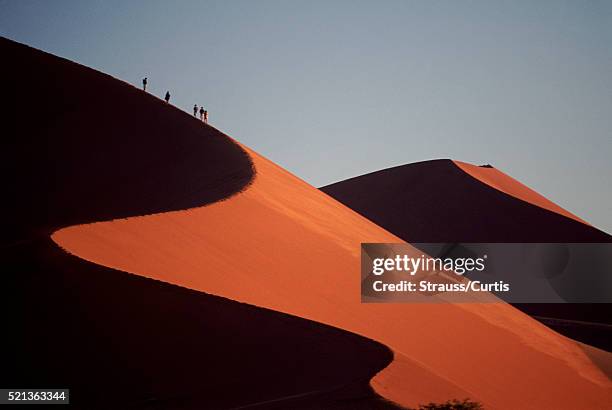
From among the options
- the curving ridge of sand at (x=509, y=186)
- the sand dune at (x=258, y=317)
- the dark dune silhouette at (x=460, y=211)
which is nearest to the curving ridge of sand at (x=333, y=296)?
the sand dune at (x=258, y=317)

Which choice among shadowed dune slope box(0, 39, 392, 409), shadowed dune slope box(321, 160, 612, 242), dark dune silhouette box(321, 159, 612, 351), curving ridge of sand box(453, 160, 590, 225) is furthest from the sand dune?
curving ridge of sand box(453, 160, 590, 225)

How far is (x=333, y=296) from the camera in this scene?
1312 centimetres

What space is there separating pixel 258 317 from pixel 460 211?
121 ft

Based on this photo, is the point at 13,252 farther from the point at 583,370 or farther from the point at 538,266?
the point at 538,266

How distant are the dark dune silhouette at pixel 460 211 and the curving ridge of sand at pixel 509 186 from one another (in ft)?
0.63

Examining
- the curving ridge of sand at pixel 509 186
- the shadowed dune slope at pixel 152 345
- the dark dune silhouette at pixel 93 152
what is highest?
the curving ridge of sand at pixel 509 186

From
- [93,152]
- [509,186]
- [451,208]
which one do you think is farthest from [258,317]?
[509,186]

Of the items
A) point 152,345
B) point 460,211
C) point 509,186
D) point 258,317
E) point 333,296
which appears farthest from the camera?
point 509,186

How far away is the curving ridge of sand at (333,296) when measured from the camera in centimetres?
1009

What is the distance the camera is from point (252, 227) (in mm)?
14656

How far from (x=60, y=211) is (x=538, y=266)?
29277mm

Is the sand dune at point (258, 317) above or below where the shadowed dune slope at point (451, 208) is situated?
below

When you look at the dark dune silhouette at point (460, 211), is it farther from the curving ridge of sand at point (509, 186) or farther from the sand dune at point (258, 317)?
the sand dune at point (258, 317)

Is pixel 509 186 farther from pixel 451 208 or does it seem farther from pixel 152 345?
pixel 152 345
